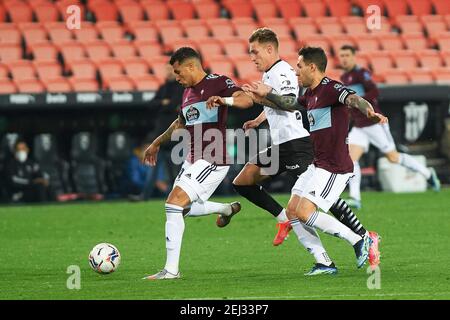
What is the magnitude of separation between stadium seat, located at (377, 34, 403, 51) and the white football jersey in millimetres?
12517

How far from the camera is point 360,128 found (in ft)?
57.7

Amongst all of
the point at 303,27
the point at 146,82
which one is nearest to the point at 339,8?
the point at 303,27

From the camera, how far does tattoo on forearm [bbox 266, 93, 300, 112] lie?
10375 mm

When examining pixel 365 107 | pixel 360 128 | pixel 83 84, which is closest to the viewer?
pixel 365 107

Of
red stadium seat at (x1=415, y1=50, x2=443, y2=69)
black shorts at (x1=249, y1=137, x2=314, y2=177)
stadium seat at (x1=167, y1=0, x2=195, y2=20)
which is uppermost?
stadium seat at (x1=167, y1=0, x2=195, y2=20)

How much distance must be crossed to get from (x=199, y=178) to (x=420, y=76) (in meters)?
12.9

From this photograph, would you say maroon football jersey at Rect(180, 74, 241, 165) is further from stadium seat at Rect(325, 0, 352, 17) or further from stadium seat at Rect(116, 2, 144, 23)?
stadium seat at Rect(325, 0, 352, 17)

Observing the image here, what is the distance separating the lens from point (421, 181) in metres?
20.8

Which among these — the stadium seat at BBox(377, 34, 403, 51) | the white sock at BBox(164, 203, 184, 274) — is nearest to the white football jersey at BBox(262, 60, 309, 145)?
the white sock at BBox(164, 203, 184, 274)

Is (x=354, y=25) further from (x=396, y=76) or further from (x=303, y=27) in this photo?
(x=396, y=76)

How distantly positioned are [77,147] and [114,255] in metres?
10.1

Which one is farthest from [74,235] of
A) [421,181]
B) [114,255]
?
[421,181]

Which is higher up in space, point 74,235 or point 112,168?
Result: point 112,168
